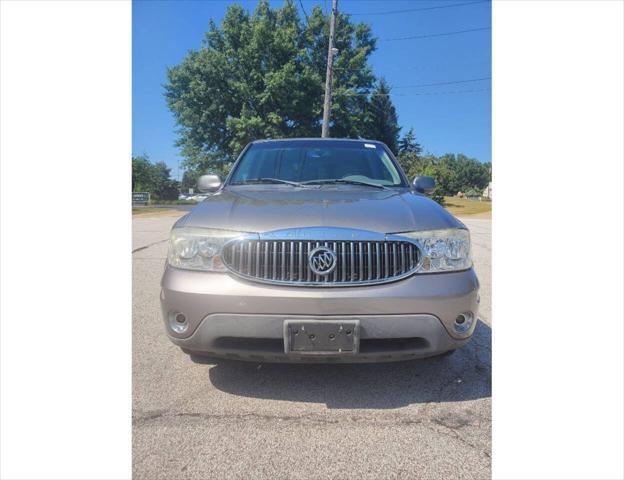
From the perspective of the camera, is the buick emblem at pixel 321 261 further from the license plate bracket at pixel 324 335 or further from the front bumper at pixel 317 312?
the license plate bracket at pixel 324 335

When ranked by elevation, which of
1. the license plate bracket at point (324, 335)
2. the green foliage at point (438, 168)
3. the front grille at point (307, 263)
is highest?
the green foliage at point (438, 168)

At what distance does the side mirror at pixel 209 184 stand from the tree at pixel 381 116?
65.0 ft

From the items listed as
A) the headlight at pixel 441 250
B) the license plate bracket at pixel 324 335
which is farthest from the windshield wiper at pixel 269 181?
the license plate bracket at pixel 324 335

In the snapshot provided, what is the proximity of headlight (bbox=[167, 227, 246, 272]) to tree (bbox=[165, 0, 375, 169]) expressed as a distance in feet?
61.1

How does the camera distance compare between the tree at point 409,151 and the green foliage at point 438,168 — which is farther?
the tree at point 409,151

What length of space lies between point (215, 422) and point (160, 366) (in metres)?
0.80

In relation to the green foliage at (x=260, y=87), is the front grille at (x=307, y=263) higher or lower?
lower

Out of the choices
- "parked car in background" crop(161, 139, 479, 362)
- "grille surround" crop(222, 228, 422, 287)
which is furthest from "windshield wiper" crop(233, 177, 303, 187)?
"grille surround" crop(222, 228, 422, 287)

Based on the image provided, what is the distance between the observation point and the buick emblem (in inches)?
77.4

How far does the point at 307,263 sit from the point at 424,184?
1727 mm

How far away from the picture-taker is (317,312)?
1917 millimetres

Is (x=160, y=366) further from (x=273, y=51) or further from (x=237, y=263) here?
(x=273, y=51)

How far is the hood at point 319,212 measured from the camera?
81.4 inches

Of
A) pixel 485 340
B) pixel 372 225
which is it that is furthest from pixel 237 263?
pixel 485 340
